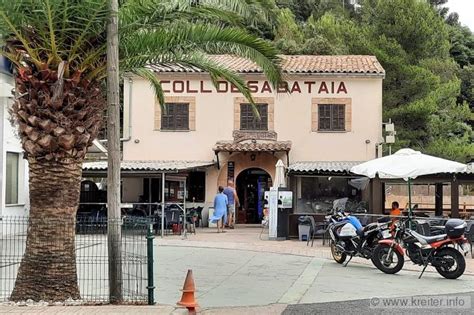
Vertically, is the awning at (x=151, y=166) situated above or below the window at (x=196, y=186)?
above

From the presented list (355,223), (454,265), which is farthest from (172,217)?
(454,265)

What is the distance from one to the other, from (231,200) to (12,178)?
780cm

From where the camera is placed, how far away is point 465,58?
168 feet

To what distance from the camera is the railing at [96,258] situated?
8.81 meters

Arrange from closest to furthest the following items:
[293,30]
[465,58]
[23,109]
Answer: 1. [23,109]
2. [293,30]
3. [465,58]

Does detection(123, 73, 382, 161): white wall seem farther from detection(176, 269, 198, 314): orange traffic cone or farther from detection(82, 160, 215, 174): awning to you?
detection(176, 269, 198, 314): orange traffic cone

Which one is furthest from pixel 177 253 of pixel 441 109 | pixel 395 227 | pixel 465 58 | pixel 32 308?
pixel 465 58

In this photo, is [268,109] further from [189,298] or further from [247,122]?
[189,298]

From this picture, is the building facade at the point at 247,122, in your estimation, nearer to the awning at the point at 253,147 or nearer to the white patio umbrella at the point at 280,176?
the awning at the point at 253,147

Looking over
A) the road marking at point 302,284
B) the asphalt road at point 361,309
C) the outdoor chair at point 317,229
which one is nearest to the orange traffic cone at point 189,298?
the asphalt road at point 361,309

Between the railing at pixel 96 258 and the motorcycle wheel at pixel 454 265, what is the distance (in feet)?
18.5

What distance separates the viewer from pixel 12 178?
68.0 ft

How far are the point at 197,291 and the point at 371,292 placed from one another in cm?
278

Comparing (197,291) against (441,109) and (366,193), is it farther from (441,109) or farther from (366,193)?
(441,109)
